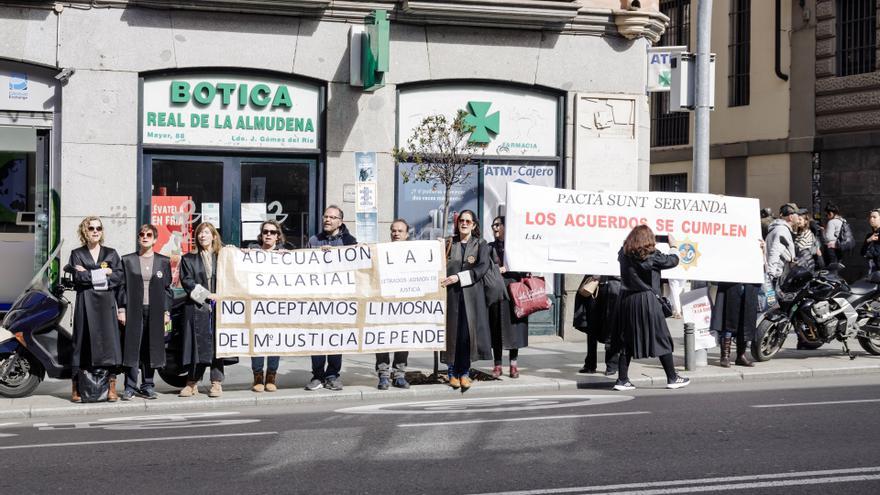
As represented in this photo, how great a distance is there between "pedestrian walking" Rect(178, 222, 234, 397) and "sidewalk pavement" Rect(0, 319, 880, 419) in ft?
0.79

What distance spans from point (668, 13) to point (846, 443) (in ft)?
81.7

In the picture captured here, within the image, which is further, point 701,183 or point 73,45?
point 73,45

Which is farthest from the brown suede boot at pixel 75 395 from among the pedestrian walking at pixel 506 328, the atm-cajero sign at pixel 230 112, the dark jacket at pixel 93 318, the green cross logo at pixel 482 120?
the green cross logo at pixel 482 120

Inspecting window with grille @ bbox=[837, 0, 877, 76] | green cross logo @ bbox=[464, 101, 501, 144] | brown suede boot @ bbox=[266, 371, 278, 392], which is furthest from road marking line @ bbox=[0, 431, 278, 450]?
window with grille @ bbox=[837, 0, 877, 76]

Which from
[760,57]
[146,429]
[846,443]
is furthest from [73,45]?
[760,57]

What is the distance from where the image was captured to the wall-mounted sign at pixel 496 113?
17.4 m

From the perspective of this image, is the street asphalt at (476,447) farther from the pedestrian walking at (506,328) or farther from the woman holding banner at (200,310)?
the pedestrian walking at (506,328)

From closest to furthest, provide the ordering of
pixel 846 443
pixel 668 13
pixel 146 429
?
pixel 846 443 → pixel 146 429 → pixel 668 13

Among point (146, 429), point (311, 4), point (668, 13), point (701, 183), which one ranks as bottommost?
point (146, 429)

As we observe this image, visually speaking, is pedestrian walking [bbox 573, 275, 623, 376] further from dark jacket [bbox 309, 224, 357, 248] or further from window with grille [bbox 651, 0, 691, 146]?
window with grille [bbox 651, 0, 691, 146]

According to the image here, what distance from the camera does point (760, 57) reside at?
1137 inches

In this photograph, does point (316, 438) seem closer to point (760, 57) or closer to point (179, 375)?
point (179, 375)

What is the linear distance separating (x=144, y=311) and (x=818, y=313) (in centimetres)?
787

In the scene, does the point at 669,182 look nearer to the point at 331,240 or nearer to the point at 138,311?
the point at 331,240
